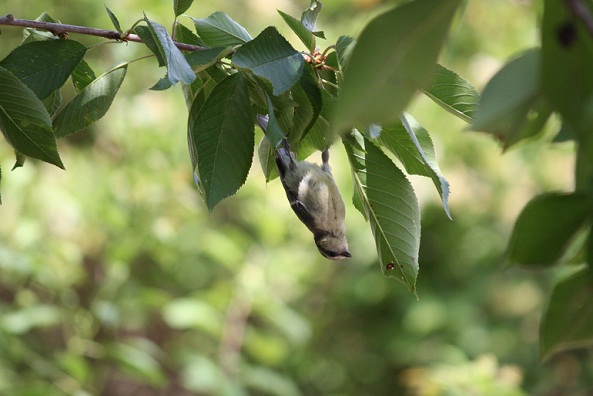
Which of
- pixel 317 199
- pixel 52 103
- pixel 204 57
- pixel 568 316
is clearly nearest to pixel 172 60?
pixel 204 57

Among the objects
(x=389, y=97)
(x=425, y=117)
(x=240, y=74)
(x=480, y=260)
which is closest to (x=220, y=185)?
(x=240, y=74)

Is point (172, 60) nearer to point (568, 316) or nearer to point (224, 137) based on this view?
point (224, 137)

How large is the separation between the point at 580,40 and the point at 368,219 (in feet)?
1.54

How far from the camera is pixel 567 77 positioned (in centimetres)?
39

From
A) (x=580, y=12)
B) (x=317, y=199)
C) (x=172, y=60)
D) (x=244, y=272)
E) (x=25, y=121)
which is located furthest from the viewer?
(x=244, y=272)

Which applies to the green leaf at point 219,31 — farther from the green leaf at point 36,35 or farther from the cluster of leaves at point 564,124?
the cluster of leaves at point 564,124

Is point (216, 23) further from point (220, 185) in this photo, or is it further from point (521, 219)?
point (521, 219)

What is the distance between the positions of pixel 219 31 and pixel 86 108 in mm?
164

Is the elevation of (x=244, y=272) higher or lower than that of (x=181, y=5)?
higher

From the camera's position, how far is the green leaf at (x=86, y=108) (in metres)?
0.87

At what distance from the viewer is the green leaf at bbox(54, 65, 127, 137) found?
865 mm

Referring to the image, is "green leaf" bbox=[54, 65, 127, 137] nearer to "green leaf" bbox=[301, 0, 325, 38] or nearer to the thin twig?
"green leaf" bbox=[301, 0, 325, 38]

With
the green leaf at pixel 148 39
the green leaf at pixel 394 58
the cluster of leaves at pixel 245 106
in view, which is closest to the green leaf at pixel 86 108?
the cluster of leaves at pixel 245 106

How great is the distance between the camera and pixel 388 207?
0.83 metres
